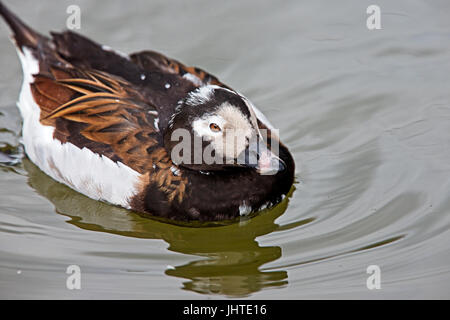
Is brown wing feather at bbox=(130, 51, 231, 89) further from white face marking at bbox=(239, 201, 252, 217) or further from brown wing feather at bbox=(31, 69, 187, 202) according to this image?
white face marking at bbox=(239, 201, 252, 217)

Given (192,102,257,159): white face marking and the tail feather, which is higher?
the tail feather

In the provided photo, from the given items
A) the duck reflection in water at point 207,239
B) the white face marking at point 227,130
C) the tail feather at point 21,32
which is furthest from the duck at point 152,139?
the tail feather at point 21,32

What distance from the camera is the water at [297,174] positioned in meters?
5.93

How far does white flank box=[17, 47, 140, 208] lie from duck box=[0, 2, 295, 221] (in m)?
0.01

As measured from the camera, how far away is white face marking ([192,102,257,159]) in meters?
5.97

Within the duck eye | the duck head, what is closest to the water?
the duck head

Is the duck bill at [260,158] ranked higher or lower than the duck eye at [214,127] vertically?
lower

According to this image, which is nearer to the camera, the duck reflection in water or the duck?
the duck reflection in water

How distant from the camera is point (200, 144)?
6.16 meters

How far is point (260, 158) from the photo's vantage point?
6.08 meters

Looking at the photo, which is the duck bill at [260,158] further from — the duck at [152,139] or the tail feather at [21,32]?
the tail feather at [21,32]

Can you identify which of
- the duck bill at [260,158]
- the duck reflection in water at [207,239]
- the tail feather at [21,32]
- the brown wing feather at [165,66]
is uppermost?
the tail feather at [21,32]
